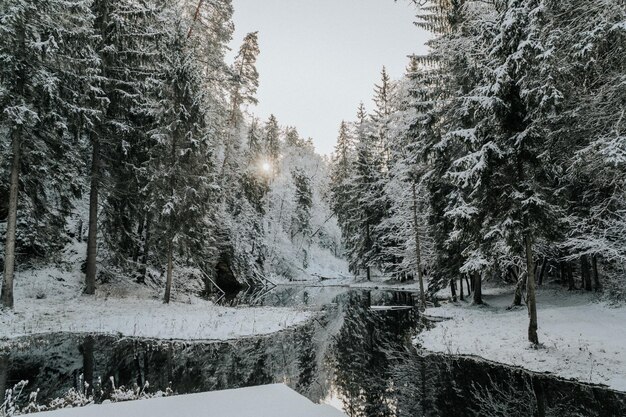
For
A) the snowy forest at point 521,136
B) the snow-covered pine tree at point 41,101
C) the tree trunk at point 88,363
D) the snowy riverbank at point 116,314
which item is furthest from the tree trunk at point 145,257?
the snowy forest at point 521,136

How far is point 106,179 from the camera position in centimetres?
1952

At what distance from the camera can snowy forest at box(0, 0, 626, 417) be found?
9664mm

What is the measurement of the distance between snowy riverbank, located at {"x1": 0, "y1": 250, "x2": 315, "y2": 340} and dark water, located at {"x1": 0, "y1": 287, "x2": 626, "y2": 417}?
1.04 metres

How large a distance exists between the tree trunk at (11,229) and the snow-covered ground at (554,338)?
16.5 meters

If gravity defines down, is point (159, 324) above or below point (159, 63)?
below

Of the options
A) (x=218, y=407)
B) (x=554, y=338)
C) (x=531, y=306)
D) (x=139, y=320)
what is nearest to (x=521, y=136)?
(x=531, y=306)

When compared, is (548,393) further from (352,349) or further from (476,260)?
(476,260)

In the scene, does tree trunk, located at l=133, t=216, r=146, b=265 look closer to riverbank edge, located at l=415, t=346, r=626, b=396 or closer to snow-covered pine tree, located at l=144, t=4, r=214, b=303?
snow-covered pine tree, located at l=144, t=4, r=214, b=303

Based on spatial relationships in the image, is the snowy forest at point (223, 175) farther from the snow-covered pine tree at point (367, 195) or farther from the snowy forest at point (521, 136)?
the snow-covered pine tree at point (367, 195)

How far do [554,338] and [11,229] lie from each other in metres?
21.1

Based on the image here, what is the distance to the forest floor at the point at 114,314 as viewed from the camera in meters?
14.5

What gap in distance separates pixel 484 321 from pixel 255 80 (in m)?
31.8

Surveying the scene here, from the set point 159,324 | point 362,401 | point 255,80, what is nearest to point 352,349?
point 362,401

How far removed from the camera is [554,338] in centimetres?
1319
